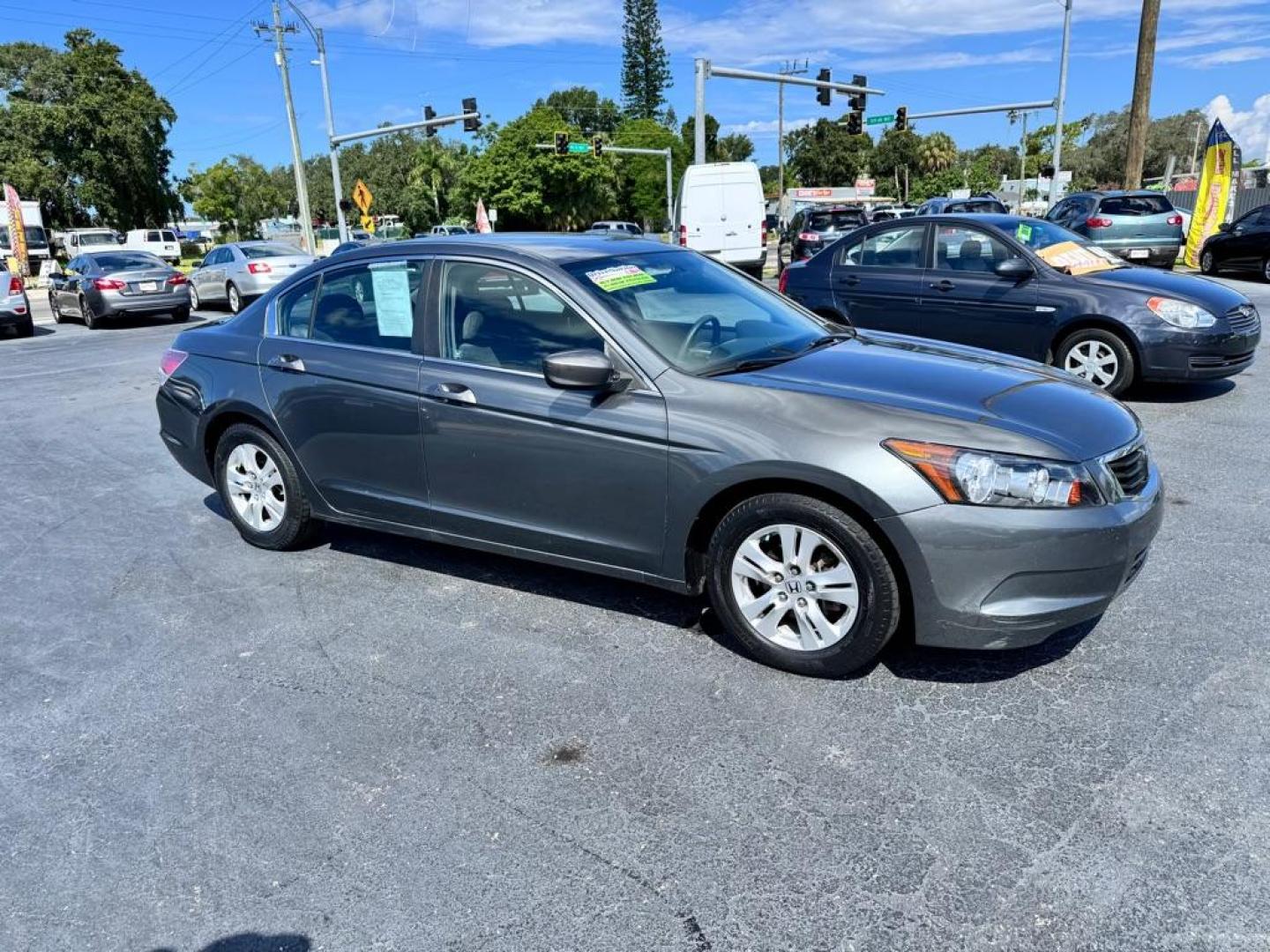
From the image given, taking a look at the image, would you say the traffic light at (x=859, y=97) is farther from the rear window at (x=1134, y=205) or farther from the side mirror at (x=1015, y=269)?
the side mirror at (x=1015, y=269)

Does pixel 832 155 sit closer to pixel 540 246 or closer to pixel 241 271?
pixel 241 271

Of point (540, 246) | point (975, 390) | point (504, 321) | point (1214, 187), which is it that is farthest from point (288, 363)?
point (1214, 187)

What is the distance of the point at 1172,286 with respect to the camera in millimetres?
7422

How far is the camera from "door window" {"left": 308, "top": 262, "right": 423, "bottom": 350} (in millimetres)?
4309

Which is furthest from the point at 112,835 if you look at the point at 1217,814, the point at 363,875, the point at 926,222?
the point at 926,222

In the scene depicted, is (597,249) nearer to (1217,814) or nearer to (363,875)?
(363,875)

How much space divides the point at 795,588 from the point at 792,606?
0.07 m

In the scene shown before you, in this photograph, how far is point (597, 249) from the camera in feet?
14.0

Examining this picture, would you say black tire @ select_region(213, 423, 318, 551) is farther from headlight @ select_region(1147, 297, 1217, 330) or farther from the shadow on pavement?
headlight @ select_region(1147, 297, 1217, 330)

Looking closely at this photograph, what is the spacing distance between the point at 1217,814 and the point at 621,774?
5.68 feet

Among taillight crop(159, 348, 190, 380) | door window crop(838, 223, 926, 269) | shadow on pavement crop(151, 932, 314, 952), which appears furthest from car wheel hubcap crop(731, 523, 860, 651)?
door window crop(838, 223, 926, 269)

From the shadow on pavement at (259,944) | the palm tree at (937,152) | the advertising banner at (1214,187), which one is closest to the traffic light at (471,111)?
the advertising banner at (1214,187)

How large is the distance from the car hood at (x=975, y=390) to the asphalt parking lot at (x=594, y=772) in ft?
2.88

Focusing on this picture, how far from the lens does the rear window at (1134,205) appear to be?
18.0 meters
